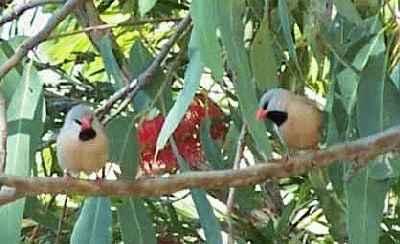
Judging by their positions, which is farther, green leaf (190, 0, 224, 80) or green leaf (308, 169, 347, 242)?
green leaf (308, 169, 347, 242)

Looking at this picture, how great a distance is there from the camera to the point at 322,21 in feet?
5.38

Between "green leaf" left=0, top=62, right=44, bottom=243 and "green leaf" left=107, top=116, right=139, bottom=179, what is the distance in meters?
0.10

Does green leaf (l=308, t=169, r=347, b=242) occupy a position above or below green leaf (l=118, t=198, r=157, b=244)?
above

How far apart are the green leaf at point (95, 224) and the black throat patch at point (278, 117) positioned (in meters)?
0.25

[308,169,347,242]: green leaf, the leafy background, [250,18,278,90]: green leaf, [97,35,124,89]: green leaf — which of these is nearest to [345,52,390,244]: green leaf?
the leafy background

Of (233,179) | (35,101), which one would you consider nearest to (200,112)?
→ (35,101)

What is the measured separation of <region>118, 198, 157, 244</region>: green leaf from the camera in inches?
Answer: 67.9

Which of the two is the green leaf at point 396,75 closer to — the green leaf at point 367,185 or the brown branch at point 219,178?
the green leaf at point 367,185

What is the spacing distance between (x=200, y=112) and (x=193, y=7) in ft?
2.57

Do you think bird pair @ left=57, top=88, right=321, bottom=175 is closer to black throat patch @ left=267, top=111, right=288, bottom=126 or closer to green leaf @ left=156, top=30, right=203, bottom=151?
black throat patch @ left=267, top=111, right=288, bottom=126

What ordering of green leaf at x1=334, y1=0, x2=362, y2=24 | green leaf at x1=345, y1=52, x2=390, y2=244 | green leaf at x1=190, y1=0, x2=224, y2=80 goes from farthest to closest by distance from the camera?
green leaf at x1=345, y1=52, x2=390, y2=244
green leaf at x1=334, y1=0, x2=362, y2=24
green leaf at x1=190, y1=0, x2=224, y2=80

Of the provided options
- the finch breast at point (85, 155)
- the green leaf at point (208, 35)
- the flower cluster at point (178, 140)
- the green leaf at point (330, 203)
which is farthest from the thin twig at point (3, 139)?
the green leaf at point (330, 203)

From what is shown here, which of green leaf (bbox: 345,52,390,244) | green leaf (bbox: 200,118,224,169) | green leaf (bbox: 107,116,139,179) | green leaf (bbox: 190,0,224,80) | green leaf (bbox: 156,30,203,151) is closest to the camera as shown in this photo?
green leaf (bbox: 190,0,224,80)

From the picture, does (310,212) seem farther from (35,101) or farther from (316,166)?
(316,166)
